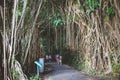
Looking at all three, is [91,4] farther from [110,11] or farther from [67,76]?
[67,76]

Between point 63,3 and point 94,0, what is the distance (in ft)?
3.84

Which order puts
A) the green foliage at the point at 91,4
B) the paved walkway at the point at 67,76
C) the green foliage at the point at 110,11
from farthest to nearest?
1. the green foliage at the point at 91,4
2. the green foliage at the point at 110,11
3. the paved walkway at the point at 67,76

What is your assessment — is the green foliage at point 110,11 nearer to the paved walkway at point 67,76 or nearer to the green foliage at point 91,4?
the green foliage at point 91,4

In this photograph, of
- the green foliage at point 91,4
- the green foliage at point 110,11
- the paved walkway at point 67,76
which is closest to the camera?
the paved walkway at point 67,76

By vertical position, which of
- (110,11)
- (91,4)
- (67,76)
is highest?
(91,4)

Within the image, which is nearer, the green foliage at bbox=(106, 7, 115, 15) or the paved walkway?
the paved walkway

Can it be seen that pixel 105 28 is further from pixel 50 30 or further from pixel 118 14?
pixel 50 30

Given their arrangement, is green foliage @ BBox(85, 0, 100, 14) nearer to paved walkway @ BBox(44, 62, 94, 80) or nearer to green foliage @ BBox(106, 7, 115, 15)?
green foliage @ BBox(106, 7, 115, 15)

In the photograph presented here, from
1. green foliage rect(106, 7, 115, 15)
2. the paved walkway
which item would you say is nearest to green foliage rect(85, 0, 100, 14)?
green foliage rect(106, 7, 115, 15)

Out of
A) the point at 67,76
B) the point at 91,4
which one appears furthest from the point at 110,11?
the point at 67,76

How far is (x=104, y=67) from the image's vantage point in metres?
8.36

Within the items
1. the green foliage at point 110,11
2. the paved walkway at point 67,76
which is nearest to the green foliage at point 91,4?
the green foliage at point 110,11

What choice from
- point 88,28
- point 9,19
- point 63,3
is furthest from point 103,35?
point 9,19

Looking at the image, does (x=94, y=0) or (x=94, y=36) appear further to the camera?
(x=94, y=36)
